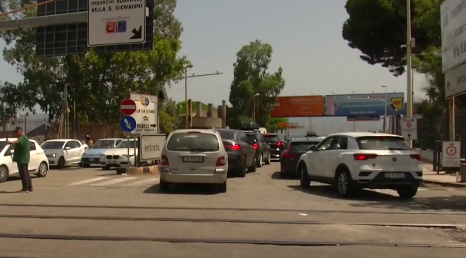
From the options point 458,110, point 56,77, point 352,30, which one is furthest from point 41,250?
point 56,77

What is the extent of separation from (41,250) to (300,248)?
11.3ft

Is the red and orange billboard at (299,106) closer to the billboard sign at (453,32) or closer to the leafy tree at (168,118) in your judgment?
the leafy tree at (168,118)

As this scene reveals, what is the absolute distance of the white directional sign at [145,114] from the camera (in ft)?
69.6

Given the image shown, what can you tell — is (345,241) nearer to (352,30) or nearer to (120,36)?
(120,36)

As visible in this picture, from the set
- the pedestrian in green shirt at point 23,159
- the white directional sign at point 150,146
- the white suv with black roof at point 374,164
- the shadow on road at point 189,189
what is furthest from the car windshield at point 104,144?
the white suv with black roof at point 374,164

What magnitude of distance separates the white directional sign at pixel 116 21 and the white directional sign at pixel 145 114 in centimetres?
221

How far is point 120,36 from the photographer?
2114 centimetres

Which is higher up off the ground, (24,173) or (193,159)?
(193,159)

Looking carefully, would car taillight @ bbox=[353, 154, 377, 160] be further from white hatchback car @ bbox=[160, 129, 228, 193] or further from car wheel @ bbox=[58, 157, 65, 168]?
car wheel @ bbox=[58, 157, 65, 168]

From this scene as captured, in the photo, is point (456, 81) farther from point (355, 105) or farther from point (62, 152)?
point (355, 105)

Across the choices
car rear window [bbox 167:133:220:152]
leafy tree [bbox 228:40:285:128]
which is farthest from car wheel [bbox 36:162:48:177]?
leafy tree [bbox 228:40:285:128]

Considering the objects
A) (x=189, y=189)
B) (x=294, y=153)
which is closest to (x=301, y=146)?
(x=294, y=153)

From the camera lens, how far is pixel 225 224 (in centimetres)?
945

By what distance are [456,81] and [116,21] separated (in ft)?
39.4
